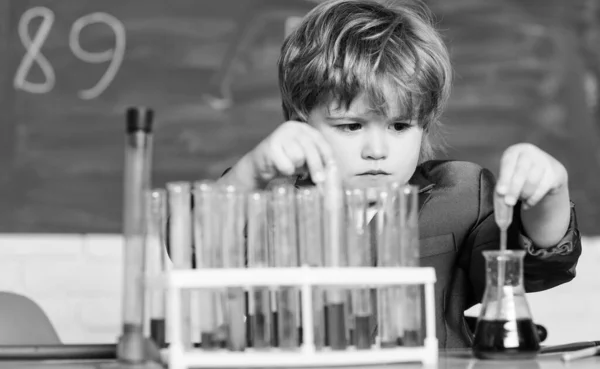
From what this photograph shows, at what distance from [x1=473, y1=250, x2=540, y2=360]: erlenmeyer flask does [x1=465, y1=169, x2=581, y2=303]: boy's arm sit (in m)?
0.18

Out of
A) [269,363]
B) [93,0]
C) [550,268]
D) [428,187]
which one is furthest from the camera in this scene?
[93,0]

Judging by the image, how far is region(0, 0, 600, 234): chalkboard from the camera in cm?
217

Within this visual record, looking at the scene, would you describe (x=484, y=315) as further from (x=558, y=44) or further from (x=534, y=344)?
(x=558, y=44)

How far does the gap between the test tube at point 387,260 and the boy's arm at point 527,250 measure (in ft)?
0.93

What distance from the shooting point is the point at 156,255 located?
2.79ft

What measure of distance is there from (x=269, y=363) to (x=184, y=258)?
0.41 feet

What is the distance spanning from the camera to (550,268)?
1.10 metres

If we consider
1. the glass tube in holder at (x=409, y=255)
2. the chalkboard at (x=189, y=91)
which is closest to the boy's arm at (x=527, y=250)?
the glass tube in holder at (x=409, y=255)

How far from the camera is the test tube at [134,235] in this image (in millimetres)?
758

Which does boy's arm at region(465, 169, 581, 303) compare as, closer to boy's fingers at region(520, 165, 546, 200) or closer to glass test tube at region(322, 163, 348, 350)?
boy's fingers at region(520, 165, 546, 200)

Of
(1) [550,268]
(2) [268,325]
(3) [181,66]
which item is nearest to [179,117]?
(3) [181,66]

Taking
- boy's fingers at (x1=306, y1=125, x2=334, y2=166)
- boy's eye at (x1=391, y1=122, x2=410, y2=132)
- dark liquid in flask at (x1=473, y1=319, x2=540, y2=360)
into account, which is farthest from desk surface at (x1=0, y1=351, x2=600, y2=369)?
boy's eye at (x1=391, y1=122, x2=410, y2=132)

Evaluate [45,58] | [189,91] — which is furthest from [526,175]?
[45,58]

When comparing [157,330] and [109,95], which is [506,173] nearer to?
[157,330]
